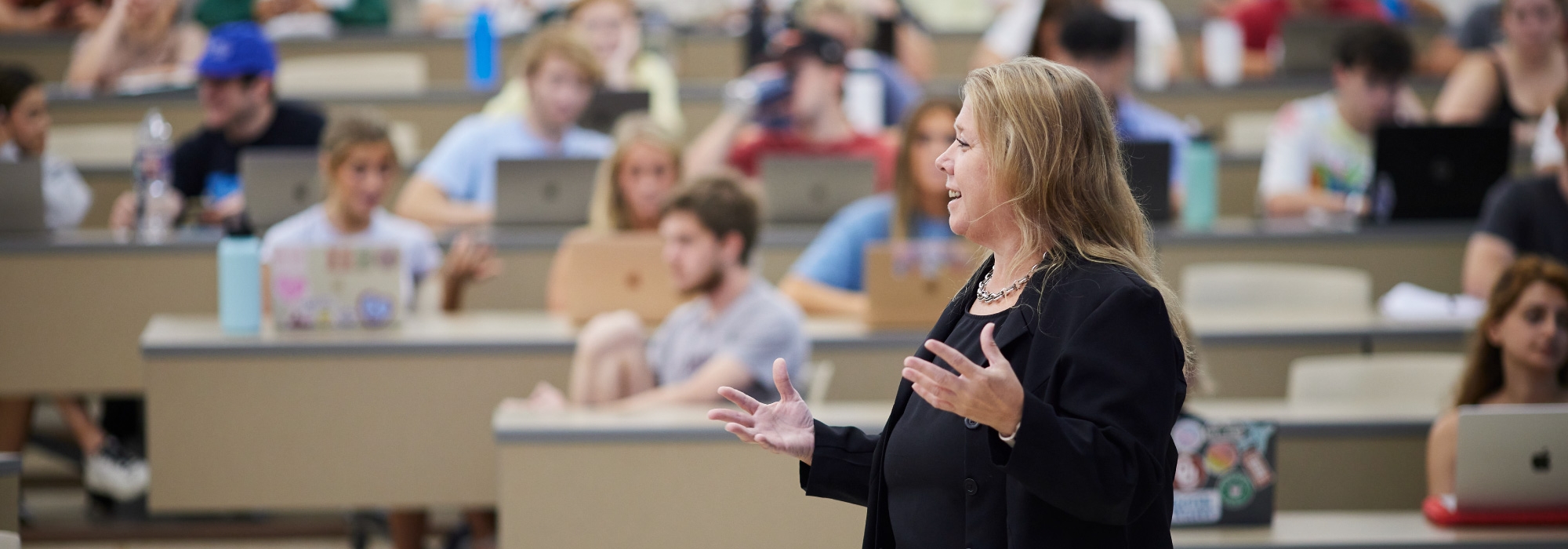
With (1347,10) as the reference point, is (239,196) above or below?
below

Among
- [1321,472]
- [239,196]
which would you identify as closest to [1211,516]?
[1321,472]

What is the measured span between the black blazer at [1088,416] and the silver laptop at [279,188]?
3.14m

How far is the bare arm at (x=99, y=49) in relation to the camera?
18.8 feet

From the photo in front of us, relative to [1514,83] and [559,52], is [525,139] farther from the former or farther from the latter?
[1514,83]

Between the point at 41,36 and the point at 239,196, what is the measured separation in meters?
2.34

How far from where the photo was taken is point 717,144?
16.5ft

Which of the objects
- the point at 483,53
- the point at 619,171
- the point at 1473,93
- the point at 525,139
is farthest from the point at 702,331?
the point at 483,53

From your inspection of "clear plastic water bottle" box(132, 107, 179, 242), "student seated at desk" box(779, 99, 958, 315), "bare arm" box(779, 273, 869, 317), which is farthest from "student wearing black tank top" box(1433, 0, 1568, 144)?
"clear plastic water bottle" box(132, 107, 179, 242)

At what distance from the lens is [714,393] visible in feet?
10.3

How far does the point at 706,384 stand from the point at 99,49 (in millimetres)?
3726

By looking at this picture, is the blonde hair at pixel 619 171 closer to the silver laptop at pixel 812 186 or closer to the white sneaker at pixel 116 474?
the silver laptop at pixel 812 186

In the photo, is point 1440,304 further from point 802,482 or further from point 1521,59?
point 802,482

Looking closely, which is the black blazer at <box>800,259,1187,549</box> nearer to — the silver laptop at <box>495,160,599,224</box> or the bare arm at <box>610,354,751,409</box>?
the bare arm at <box>610,354,751,409</box>

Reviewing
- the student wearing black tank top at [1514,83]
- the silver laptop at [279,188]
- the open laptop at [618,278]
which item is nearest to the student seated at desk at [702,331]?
the open laptop at [618,278]
